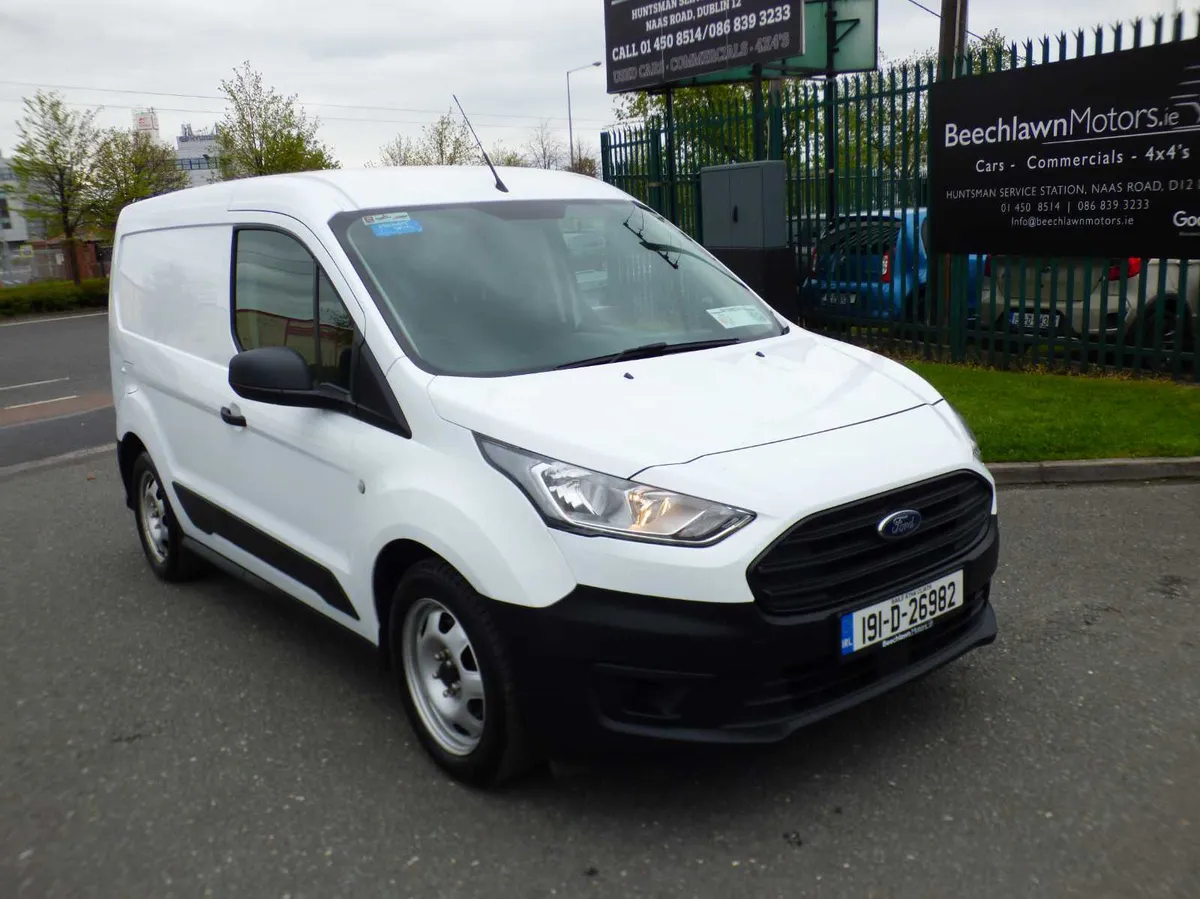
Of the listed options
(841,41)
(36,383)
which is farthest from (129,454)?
(841,41)

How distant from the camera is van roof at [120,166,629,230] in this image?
13.3ft

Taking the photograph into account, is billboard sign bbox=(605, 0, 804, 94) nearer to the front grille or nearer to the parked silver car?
the parked silver car

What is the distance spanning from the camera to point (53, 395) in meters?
13.6

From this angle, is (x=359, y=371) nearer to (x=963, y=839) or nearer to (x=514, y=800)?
(x=514, y=800)

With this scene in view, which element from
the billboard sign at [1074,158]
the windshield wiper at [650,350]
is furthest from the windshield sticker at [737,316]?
the billboard sign at [1074,158]

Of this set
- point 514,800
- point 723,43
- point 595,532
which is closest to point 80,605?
point 514,800

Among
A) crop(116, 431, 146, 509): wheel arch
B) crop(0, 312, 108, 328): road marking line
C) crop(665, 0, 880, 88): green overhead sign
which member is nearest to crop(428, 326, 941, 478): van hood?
crop(116, 431, 146, 509): wheel arch

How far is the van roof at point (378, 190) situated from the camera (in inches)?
160

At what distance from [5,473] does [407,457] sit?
263 inches

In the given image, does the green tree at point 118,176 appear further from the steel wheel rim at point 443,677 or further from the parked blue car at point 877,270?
the steel wheel rim at point 443,677

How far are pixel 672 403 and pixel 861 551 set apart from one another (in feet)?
2.33

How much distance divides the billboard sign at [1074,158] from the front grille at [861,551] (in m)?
6.16

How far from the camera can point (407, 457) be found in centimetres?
341

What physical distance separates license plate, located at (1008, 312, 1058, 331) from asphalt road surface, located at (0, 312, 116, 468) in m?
8.07
